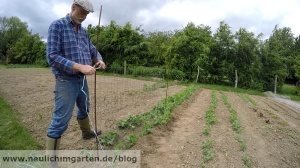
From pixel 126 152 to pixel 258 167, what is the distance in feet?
5.68

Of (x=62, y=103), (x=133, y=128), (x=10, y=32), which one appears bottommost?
(x=133, y=128)

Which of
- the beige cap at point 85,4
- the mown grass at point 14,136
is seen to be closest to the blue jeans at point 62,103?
the beige cap at point 85,4

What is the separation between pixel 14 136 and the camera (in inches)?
141

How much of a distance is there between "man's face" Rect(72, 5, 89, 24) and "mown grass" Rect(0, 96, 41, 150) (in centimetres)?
184

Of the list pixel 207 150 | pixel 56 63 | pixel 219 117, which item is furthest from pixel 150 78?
pixel 56 63

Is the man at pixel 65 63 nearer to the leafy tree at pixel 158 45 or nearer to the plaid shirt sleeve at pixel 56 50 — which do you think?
the plaid shirt sleeve at pixel 56 50

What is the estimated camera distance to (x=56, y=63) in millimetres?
2297

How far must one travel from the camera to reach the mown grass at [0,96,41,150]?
3.18 meters

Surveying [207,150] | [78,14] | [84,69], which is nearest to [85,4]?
[78,14]

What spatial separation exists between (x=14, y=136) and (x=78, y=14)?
2356mm

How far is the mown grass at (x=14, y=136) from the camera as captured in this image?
3.18 m

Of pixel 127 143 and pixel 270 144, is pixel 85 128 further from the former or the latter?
pixel 270 144

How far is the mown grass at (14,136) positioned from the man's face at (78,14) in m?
1.84

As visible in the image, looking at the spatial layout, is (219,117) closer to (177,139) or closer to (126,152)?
(177,139)
